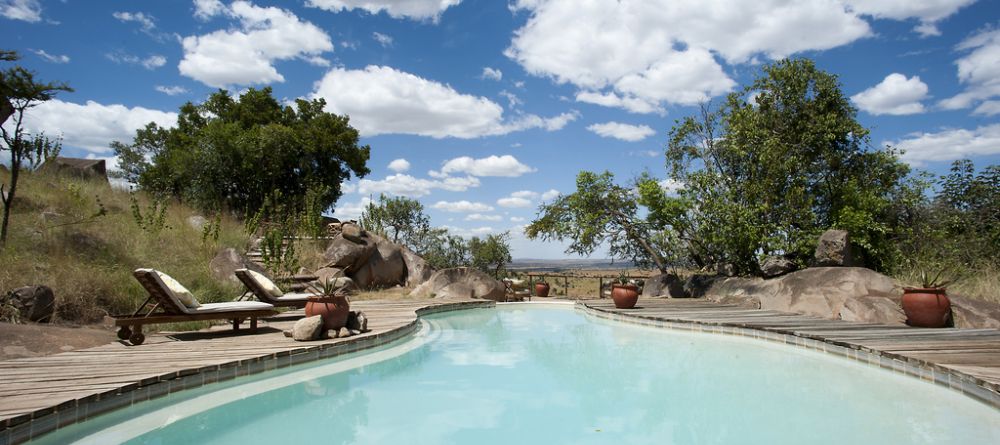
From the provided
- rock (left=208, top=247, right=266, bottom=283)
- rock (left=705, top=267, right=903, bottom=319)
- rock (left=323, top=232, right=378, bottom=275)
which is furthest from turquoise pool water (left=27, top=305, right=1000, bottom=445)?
rock (left=323, top=232, right=378, bottom=275)

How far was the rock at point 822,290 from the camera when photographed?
9688 millimetres

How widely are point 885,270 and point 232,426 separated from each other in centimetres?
1386

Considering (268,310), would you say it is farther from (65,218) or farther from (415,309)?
(65,218)

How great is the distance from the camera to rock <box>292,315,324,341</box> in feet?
21.5

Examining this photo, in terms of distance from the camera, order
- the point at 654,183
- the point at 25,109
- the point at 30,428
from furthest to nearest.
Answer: the point at 654,183, the point at 25,109, the point at 30,428

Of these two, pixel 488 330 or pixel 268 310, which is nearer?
pixel 268 310

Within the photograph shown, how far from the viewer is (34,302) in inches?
261

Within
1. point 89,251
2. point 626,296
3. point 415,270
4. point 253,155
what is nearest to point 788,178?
point 626,296

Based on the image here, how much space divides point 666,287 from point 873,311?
6.52 metres

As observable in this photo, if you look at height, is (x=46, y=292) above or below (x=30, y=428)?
above

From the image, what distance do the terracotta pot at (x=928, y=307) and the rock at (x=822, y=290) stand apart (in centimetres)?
120

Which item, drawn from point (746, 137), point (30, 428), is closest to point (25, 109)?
point (30, 428)

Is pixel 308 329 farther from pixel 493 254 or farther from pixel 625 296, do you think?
pixel 493 254

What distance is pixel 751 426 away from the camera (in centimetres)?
443
